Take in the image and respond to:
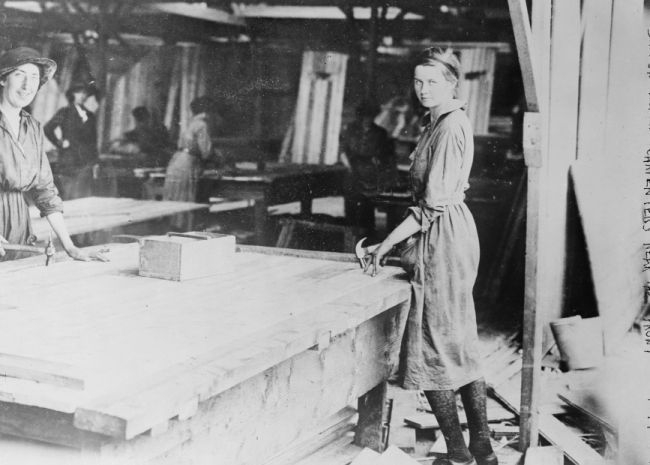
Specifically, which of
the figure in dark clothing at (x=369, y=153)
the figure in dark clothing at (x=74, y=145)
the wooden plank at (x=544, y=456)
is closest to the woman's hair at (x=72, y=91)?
the figure in dark clothing at (x=74, y=145)

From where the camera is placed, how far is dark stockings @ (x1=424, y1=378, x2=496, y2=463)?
153 inches

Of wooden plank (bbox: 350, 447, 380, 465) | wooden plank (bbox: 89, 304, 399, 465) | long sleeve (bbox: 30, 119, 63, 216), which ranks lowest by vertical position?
wooden plank (bbox: 350, 447, 380, 465)

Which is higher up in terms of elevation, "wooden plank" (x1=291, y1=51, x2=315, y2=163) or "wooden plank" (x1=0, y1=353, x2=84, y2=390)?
"wooden plank" (x1=291, y1=51, x2=315, y2=163)

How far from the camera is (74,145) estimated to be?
9531 millimetres

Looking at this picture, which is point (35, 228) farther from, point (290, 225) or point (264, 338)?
point (264, 338)

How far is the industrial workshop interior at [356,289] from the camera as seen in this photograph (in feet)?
7.82

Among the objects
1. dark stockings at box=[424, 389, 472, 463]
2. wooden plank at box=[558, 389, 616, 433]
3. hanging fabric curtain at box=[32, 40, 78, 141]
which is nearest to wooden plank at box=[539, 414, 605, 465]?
wooden plank at box=[558, 389, 616, 433]

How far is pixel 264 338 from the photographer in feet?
8.64

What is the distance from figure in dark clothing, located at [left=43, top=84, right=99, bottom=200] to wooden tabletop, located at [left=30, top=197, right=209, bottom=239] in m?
2.21

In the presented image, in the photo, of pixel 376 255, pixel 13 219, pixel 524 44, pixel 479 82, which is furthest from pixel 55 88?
pixel 524 44

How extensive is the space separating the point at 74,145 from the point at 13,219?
5.16 m

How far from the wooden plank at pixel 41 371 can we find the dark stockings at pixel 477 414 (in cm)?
229

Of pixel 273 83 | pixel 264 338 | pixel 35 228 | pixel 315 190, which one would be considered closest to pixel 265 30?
pixel 273 83

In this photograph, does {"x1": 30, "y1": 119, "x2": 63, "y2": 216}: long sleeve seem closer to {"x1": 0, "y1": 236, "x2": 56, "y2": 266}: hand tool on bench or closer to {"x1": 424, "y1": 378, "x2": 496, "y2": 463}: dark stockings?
{"x1": 0, "y1": 236, "x2": 56, "y2": 266}: hand tool on bench
